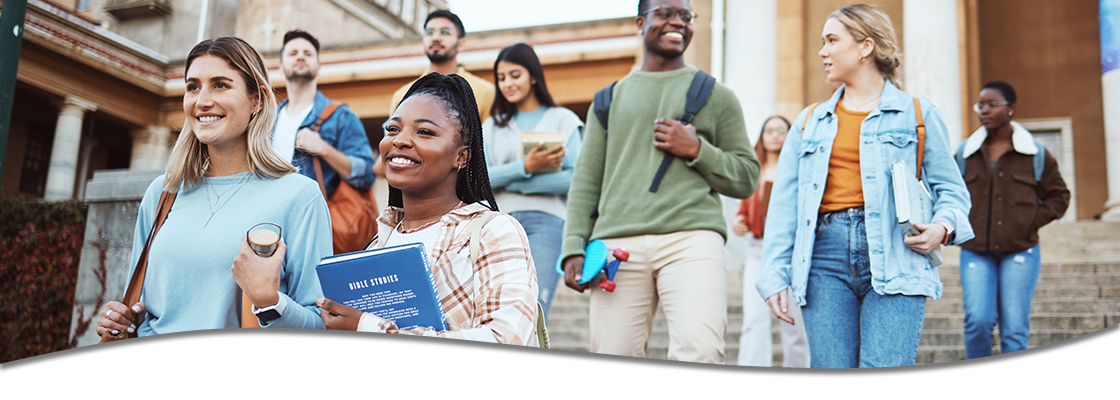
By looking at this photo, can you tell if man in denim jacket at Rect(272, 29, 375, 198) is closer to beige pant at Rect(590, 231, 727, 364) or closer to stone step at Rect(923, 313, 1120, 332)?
beige pant at Rect(590, 231, 727, 364)

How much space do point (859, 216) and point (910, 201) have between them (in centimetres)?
15

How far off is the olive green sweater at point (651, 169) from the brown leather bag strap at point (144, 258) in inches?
51.7

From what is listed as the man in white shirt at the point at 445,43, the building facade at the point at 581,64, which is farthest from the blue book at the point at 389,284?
the building facade at the point at 581,64

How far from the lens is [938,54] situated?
362 inches

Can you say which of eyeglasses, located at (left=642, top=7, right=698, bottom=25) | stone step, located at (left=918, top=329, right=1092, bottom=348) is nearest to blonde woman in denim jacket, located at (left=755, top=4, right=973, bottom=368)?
eyeglasses, located at (left=642, top=7, right=698, bottom=25)

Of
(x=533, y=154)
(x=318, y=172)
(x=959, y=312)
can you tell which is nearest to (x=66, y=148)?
(x=318, y=172)

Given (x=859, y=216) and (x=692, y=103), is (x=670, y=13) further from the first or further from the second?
(x=859, y=216)

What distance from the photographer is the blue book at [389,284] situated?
1.89 metres

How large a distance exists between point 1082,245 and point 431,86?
7.05m

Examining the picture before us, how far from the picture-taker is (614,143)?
3186 mm

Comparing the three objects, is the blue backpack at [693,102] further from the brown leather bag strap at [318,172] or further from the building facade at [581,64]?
the building facade at [581,64]

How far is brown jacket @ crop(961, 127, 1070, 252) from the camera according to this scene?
157 inches

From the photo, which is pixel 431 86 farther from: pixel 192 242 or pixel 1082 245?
pixel 1082 245

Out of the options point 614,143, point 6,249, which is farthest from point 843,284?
point 6,249
